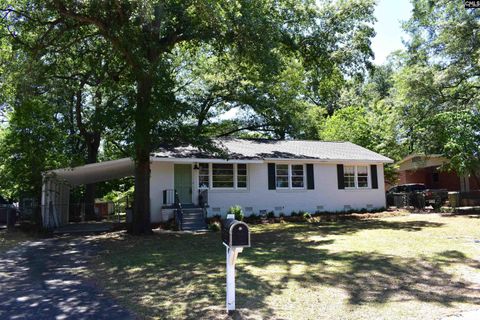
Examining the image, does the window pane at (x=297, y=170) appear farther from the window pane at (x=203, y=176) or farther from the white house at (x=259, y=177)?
the window pane at (x=203, y=176)

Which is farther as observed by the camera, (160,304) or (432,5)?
(432,5)

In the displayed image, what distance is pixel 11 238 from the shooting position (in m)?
15.6

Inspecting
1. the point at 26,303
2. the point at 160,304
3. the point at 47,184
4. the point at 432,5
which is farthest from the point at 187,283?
the point at 432,5

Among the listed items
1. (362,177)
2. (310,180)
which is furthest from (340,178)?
(310,180)

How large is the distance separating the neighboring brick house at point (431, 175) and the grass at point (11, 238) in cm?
2466

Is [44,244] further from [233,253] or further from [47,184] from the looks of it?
[233,253]

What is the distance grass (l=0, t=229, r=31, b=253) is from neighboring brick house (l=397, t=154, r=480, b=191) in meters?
24.7

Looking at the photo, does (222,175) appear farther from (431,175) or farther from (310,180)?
(431,175)

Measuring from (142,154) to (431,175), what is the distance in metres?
27.9

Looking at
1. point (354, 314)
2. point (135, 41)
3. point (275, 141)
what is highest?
point (135, 41)

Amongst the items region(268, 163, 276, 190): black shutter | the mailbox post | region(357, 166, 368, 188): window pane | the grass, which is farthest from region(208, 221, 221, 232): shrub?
the mailbox post

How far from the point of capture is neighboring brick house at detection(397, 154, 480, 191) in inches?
1192

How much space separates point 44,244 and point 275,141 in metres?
15.4

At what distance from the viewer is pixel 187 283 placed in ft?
24.7
